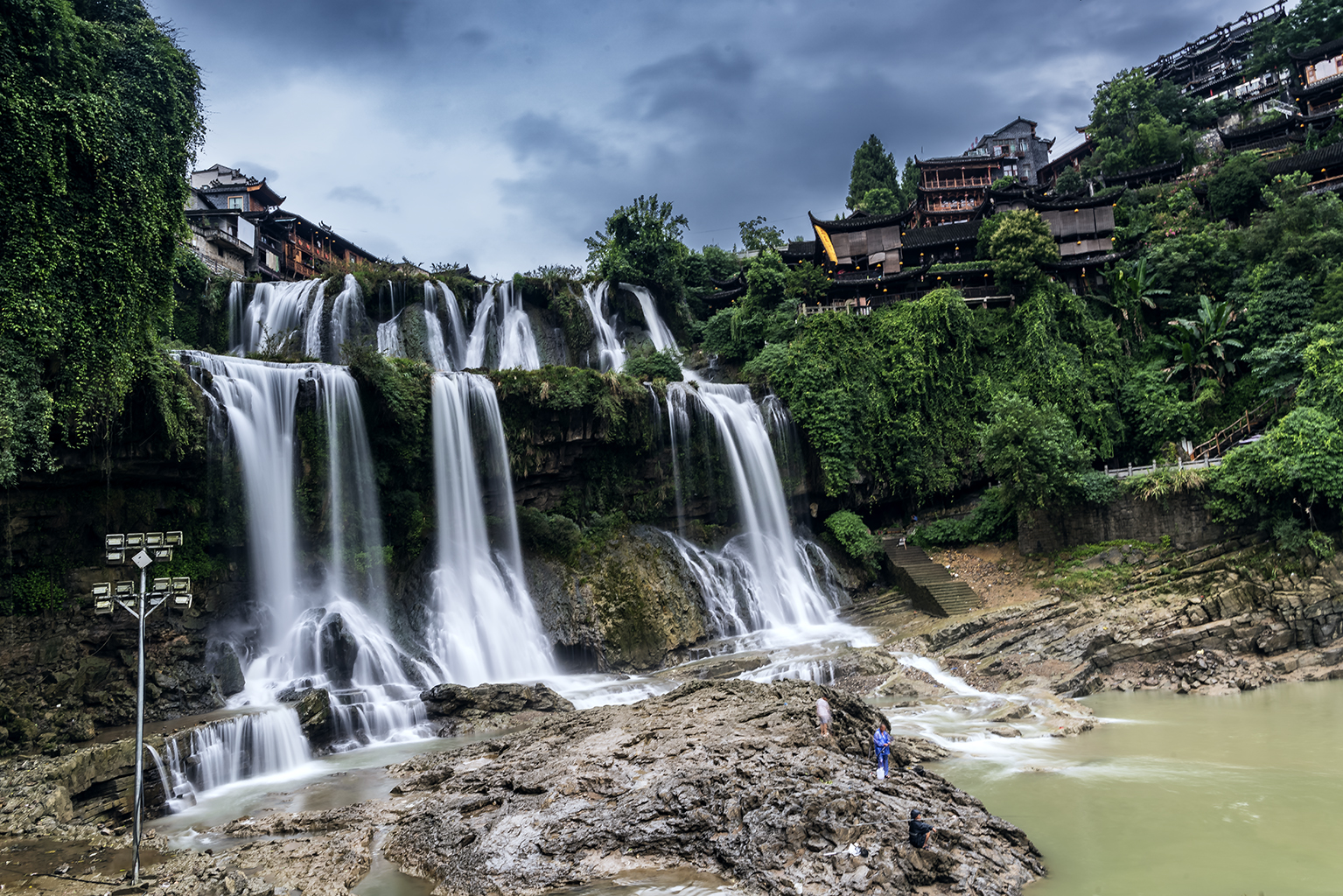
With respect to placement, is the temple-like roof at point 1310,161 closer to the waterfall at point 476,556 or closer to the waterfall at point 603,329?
the waterfall at point 603,329

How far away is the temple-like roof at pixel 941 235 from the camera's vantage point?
40.7m

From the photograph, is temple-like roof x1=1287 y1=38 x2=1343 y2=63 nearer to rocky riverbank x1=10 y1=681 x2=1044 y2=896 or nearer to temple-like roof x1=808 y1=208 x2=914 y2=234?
temple-like roof x1=808 y1=208 x2=914 y2=234

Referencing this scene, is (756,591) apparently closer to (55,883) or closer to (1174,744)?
(1174,744)

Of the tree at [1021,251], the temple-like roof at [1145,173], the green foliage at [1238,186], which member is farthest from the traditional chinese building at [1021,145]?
the tree at [1021,251]

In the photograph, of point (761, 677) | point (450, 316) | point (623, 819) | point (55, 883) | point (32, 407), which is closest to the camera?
point (55, 883)

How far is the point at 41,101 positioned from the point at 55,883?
1277 cm

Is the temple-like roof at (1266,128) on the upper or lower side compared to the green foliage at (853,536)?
upper

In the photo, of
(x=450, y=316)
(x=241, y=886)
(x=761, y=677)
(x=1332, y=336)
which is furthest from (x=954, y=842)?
(x=450, y=316)

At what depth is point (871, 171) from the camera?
5881 cm

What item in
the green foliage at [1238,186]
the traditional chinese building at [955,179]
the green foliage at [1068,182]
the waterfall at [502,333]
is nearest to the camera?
the waterfall at [502,333]

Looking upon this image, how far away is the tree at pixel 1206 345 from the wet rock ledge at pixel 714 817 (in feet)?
88.6

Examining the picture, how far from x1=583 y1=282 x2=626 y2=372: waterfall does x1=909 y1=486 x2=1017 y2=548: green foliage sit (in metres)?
14.7

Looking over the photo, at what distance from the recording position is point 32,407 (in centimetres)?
1277

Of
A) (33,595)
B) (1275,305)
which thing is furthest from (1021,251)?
(33,595)
